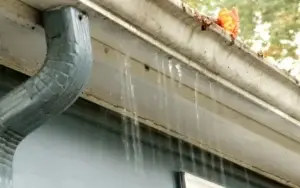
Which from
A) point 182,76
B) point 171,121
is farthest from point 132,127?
point 182,76

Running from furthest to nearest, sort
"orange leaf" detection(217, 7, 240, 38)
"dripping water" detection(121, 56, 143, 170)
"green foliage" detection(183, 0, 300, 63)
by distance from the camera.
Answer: "green foliage" detection(183, 0, 300, 63)
"dripping water" detection(121, 56, 143, 170)
"orange leaf" detection(217, 7, 240, 38)

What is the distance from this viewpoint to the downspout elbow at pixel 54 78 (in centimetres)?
224

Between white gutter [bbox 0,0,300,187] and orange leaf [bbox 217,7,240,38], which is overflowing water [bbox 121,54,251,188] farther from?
orange leaf [bbox 217,7,240,38]

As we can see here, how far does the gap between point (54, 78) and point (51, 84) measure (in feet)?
0.09

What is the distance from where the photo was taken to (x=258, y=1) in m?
7.22

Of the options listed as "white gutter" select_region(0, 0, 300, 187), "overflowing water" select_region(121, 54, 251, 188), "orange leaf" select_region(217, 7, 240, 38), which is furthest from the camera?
"orange leaf" select_region(217, 7, 240, 38)

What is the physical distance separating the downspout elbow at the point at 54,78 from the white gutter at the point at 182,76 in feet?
0.22

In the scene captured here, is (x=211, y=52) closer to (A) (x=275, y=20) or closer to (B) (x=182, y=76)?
(B) (x=182, y=76)

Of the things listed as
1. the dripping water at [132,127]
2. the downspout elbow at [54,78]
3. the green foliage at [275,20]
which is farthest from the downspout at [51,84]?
the green foliage at [275,20]

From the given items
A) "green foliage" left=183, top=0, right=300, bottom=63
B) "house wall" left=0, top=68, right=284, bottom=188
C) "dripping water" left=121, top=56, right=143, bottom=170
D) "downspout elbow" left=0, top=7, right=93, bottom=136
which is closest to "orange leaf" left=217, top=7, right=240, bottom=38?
"dripping water" left=121, top=56, right=143, bottom=170

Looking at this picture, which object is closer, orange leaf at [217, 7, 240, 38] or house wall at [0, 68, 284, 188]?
house wall at [0, 68, 284, 188]

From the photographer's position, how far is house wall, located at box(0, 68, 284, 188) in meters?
2.72

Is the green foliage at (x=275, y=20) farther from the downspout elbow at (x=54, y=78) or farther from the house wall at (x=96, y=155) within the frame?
the downspout elbow at (x=54, y=78)

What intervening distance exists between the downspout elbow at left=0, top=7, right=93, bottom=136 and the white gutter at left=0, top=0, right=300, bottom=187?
0.07 meters
